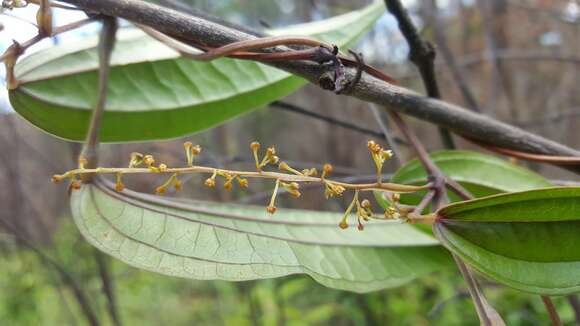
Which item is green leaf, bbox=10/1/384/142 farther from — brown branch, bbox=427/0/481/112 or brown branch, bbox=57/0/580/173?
brown branch, bbox=427/0/481/112

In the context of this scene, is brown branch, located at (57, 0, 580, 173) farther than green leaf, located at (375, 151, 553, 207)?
No

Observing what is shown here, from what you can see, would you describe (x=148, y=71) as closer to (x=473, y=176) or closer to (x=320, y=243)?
(x=320, y=243)

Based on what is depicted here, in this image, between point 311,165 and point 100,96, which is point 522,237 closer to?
point 100,96

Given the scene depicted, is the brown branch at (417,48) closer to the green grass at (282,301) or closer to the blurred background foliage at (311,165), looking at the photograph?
the blurred background foliage at (311,165)

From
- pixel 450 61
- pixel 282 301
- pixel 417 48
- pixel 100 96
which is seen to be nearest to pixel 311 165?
pixel 450 61

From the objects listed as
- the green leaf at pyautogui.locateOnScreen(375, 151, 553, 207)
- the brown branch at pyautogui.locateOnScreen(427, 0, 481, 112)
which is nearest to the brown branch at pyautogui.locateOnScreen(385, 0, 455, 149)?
the green leaf at pyautogui.locateOnScreen(375, 151, 553, 207)

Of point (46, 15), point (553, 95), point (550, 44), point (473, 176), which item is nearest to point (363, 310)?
point (473, 176)
